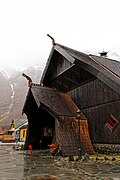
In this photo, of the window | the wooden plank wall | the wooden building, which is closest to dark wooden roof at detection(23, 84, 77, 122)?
the wooden building

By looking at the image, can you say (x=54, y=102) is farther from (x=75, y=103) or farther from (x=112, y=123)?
(x=112, y=123)

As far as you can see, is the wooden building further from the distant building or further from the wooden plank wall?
the distant building

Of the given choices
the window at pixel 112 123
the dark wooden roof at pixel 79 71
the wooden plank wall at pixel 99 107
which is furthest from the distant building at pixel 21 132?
the window at pixel 112 123

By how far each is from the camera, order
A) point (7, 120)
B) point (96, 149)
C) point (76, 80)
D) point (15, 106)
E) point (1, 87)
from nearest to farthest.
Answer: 1. point (96, 149)
2. point (76, 80)
3. point (7, 120)
4. point (15, 106)
5. point (1, 87)

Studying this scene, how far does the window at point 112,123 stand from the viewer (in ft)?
44.8

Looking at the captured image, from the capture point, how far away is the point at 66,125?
13.7 meters

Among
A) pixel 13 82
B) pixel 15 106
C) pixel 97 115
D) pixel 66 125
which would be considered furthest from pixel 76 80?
pixel 13 82

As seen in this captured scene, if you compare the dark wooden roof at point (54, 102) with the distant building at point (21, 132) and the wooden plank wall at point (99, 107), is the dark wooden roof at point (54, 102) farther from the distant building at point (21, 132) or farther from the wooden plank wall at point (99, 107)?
the distant building at point (21, 132)

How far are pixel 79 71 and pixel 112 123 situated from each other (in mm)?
4573

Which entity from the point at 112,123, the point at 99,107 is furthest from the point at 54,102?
the point at 112,123

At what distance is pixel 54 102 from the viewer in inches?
609

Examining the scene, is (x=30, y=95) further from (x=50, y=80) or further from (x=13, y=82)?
(x=13, y=82)

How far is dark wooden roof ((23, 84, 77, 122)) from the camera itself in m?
14.0

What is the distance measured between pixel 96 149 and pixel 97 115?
2134 millimetres
